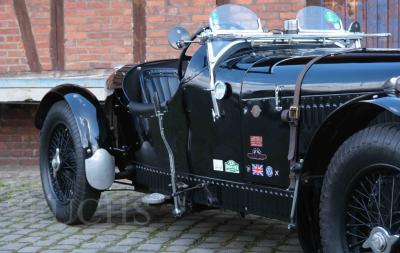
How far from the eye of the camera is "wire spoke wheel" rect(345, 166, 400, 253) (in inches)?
127

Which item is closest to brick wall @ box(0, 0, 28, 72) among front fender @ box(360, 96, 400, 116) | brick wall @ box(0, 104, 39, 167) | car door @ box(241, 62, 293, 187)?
brick wall @ box(0, 104, 39, 167)

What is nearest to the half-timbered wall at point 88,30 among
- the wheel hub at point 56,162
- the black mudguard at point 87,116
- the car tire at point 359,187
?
the black mudguard at point 87,116

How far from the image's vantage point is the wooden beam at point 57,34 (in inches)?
334

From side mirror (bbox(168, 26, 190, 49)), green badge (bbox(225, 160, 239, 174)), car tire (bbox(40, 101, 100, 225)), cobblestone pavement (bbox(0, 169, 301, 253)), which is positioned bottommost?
cobblestone pavement (bbox(0, 169, 301, 253))

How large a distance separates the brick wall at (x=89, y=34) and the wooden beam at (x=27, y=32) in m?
0.05

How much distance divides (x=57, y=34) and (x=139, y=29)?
1.00 meters

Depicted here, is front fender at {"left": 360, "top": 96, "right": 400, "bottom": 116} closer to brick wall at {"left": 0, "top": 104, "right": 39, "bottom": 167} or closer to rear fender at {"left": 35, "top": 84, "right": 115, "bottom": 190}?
rear fender at {"left": 35, "top": 84, "right": 115, "bottom": 190}

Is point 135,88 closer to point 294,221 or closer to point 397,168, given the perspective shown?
point 294,221

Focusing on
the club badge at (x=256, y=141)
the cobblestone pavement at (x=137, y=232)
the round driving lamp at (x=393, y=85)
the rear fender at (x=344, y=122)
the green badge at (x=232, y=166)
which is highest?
the round driving lamp at (x=393, y=85)

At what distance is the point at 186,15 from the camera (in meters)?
8.21

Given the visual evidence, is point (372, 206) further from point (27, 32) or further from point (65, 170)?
point (27, 32)

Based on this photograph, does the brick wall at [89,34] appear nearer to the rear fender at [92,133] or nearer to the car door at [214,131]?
the rear fender at [92,133]

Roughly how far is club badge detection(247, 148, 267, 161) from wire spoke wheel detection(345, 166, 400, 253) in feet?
2.26

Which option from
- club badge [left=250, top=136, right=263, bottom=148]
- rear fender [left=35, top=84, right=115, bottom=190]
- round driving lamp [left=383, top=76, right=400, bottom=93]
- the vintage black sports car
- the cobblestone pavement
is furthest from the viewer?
rear fender [left=35, top=84, right=115, bottom=190]
